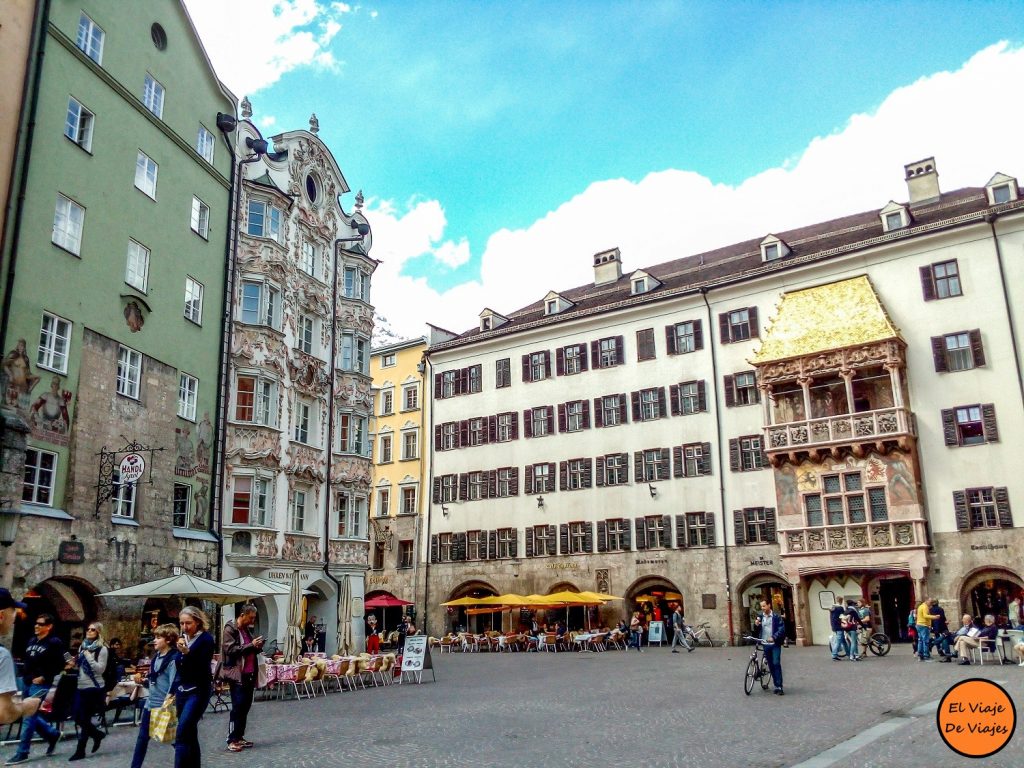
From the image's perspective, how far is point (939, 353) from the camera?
3566 centimetres

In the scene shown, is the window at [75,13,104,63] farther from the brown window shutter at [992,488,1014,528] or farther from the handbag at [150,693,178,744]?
the brown window shutter at [992,488,1014,528]

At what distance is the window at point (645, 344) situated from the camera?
43509 millimetres

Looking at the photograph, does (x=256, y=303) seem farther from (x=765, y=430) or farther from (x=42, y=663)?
(x=765, y=430)

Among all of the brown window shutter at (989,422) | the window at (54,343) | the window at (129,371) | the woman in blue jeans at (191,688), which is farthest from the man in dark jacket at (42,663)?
the brown window shutter at (989,422)

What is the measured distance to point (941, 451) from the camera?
1374 inches

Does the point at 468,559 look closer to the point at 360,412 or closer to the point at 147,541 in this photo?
the point at 360,412

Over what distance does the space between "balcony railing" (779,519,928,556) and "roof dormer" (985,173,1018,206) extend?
13.8 meters

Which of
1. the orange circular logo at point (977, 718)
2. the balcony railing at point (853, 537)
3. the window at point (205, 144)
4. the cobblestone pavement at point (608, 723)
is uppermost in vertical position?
the window at point (205, 144)

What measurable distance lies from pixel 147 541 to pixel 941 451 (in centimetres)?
2876

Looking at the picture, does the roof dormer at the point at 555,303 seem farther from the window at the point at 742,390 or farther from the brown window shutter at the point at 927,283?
the brown window shutter at the point at 927,283

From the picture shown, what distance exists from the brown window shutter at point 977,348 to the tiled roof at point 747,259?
4.58 m

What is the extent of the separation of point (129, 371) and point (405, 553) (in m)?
28.0

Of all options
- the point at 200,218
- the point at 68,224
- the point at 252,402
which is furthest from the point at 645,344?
the point at 68,224

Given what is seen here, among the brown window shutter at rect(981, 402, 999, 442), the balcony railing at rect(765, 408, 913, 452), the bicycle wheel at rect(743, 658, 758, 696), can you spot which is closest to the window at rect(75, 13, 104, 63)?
the bicycle wheel at rect(743, 658, 758, 696)
